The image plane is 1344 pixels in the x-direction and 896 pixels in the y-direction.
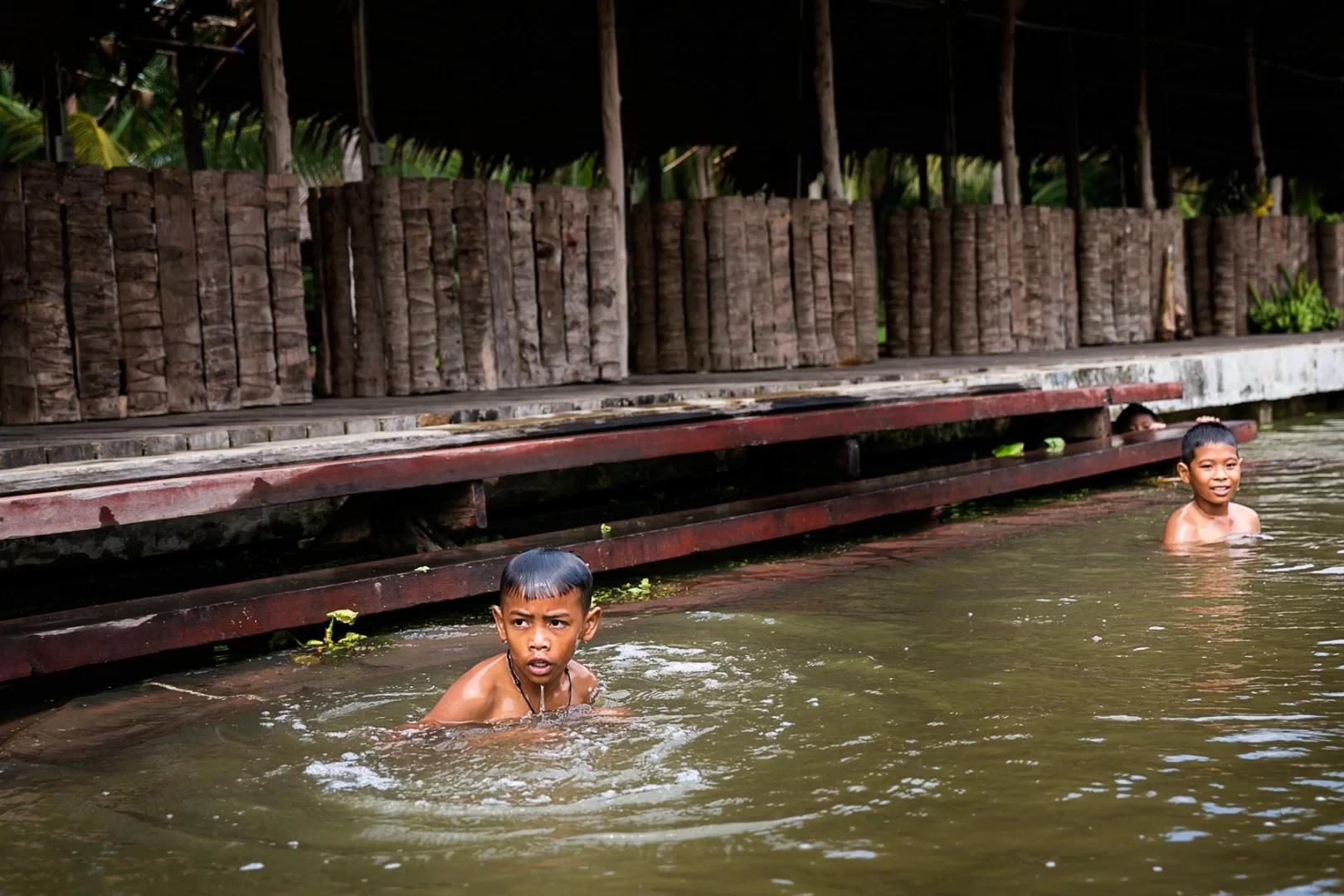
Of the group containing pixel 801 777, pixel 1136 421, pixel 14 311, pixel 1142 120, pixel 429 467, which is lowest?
pixel 801 777

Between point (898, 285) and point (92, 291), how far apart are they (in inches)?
288

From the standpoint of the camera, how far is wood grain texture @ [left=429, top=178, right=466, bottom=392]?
880 cm

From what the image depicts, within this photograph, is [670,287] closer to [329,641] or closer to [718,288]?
[718,288]

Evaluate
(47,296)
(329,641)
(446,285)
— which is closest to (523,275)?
(446,285)

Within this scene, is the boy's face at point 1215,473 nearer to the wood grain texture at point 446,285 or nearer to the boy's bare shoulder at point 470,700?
the boy's bare shoulder at point 470,700

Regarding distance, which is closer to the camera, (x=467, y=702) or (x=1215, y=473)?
(x=467, y=702)

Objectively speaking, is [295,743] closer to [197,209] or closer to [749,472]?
[197,209]

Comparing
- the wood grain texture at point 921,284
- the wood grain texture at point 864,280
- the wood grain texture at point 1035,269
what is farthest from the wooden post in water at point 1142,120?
the wood grain texture at point 864,280

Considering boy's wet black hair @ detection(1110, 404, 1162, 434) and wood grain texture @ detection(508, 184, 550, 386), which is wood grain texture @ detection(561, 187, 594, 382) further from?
boy's wet black hair @ detection(1110, 404, 1162, 434)

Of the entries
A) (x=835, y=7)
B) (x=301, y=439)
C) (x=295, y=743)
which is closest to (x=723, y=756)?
(x=295, y=743)

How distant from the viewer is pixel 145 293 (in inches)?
298

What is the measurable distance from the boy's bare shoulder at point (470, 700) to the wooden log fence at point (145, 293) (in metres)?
3.90

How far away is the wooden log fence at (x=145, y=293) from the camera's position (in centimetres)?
730

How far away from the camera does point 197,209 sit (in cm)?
772
